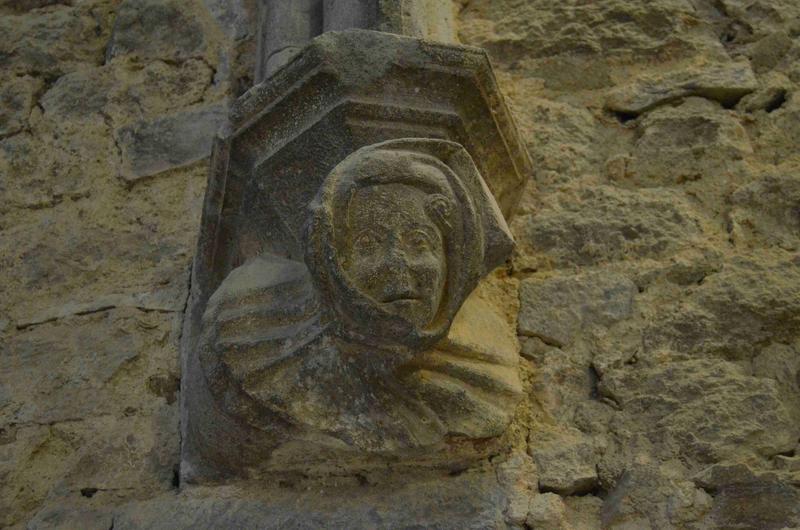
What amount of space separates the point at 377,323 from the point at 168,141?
1.18 m

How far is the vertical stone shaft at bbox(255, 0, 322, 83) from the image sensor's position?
2365 millimetres

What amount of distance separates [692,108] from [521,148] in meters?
0.48

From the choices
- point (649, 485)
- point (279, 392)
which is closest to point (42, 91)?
point (279, 392)

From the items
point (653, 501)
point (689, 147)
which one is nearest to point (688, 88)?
point (689, 147)

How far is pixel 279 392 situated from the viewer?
163 cm

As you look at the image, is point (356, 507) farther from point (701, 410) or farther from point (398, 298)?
point (701, 410)

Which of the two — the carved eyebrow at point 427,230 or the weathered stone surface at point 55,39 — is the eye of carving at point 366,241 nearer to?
the carved eyebrow at point 427,230

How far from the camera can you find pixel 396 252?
1.55 metres

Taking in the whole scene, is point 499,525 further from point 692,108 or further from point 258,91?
point 692,108

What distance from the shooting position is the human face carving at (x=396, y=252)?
154cm

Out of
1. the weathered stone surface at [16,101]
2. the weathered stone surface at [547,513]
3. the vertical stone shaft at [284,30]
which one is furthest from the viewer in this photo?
the weathered stone surface at [16,101]

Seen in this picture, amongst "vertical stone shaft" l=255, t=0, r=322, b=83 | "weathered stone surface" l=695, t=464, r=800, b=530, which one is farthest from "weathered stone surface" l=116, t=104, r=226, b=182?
"weathered stone surface" l=695, t=464, r=800, b=530

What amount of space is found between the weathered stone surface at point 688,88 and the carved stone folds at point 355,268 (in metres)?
0.43

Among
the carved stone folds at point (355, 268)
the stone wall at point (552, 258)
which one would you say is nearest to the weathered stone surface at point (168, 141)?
the stone wall at point (552, 258)
